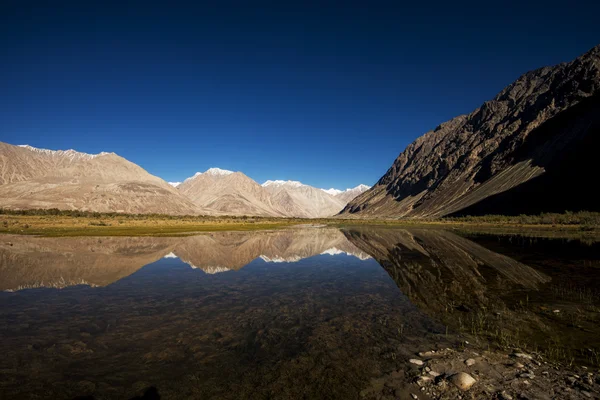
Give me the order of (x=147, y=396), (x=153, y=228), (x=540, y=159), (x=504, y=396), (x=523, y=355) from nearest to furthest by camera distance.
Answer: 1. (x=504, y=396)
2. (x=147, y=396)
3. (x=523, y=355)
4. (x=153, y=228)
5. (x=540, y=159)

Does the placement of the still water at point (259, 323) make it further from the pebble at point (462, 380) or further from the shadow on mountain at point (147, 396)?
the pebble at point (462, 380)

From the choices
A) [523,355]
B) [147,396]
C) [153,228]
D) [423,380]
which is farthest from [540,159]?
[147,396]

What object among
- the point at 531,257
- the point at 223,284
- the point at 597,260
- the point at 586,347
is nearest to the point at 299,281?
the point at 223,284

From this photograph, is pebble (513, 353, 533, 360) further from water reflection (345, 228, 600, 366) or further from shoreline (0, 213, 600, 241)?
shoreline (0, 213, 600, 241)

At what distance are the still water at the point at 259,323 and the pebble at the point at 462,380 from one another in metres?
1.58

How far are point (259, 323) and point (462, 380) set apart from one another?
8.27 metres

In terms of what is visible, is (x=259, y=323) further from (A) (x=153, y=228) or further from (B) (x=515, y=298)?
(A) (x=153, y=228)

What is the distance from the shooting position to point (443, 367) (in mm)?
8984

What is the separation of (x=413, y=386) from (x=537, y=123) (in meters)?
213

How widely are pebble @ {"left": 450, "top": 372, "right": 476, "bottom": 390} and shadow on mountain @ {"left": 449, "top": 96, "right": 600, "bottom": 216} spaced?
136m

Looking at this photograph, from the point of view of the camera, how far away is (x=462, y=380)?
26.4 ft

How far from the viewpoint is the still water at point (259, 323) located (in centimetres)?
855

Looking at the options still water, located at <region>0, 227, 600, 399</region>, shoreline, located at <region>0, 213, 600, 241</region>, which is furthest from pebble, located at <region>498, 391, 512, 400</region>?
shoreline, located at <region>0, 213, 600, 241</region>

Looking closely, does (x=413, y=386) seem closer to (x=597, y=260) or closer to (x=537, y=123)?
(x=597, y=260)
